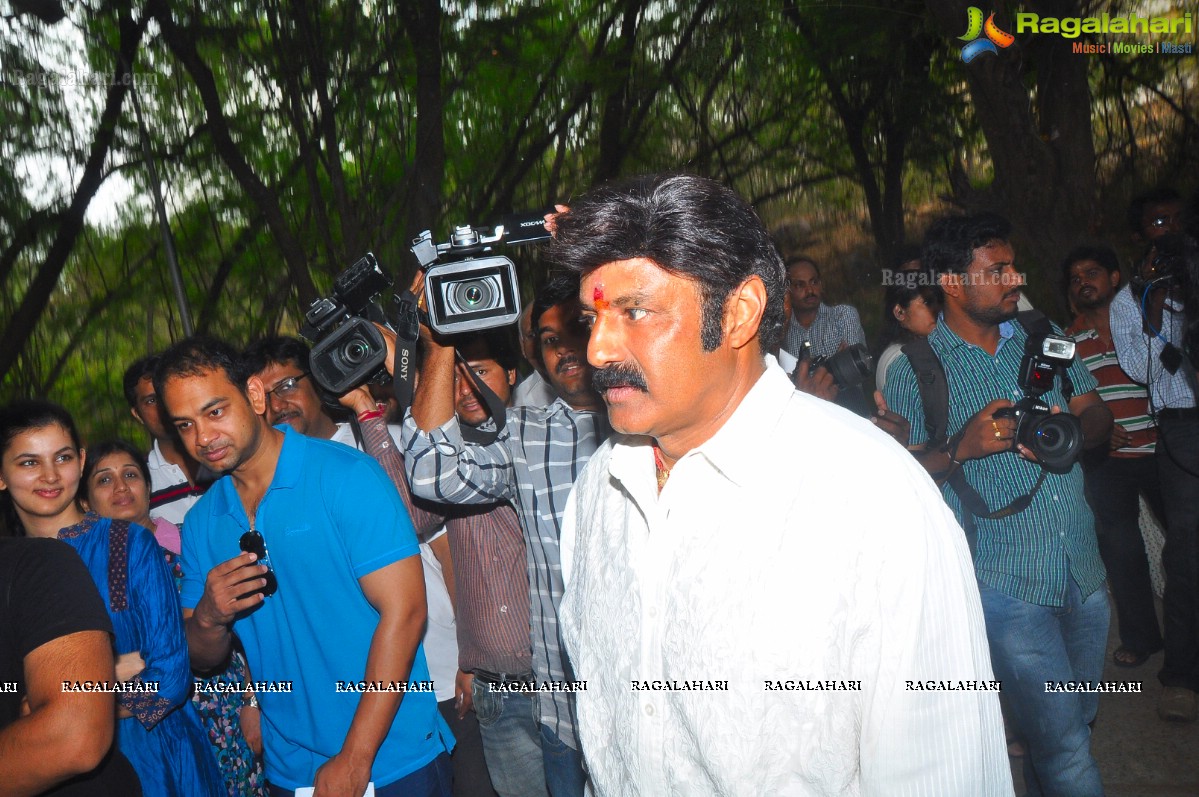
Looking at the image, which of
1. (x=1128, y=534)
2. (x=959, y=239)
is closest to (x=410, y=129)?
(x=959, y=239)

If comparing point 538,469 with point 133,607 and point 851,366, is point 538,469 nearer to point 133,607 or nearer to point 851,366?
point 133,607

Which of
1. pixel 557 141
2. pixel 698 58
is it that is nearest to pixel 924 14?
pixel 698 58

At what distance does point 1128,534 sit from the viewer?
14.4ft

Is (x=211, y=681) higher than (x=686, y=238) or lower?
lower

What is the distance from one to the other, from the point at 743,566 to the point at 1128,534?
3.69 meters

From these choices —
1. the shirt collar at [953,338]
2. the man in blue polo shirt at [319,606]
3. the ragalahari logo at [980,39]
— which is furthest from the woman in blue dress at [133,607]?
the ragalahari logo at [980,39]

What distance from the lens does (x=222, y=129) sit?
6340 millimetres

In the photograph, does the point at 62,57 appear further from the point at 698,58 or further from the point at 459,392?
the point at 459,392

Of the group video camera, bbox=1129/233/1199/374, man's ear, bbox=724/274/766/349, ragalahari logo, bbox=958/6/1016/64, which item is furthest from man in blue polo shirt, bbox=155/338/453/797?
ragalahari logo, bbox=958/6/1016/64

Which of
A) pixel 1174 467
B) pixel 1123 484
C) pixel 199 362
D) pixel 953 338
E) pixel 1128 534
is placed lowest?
pixel 1128 534

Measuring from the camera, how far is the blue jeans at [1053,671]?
2.67 metres

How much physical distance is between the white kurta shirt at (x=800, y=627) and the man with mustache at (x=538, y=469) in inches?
33.4

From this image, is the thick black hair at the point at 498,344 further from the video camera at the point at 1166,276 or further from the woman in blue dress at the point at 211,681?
the video camera at the point at 1166,276

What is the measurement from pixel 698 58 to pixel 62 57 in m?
4.74
